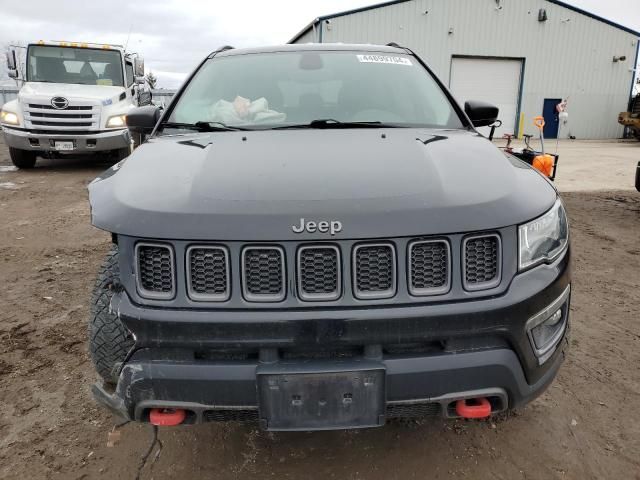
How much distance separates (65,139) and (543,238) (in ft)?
30.7

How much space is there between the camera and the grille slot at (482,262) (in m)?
1.62

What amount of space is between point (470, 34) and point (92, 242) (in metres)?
21.5

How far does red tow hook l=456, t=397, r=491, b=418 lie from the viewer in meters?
1.69

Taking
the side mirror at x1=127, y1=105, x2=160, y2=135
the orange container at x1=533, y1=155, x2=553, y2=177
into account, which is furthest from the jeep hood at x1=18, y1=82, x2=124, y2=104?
the orange container at x1=533, y1=155, x2=553, y2=177

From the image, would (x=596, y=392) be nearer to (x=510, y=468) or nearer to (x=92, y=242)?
(x=510, y=468)

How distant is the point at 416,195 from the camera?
65.6 inches

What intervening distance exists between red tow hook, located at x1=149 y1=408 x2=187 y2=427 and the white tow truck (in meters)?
8.19

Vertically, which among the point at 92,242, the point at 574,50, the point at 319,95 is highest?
the point at 574,50

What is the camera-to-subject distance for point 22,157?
9758 mm

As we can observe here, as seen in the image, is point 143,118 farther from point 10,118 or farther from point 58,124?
point 10,118

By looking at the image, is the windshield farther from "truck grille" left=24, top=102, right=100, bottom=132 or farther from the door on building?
the door on building

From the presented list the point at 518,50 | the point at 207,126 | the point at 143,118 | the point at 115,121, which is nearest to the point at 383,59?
the point at 207,126

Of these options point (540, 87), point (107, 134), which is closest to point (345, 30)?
point (540, 87)

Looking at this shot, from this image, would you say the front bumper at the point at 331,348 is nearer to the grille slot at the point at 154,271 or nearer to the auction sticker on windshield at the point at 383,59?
the grille slot at the point at 154,271
